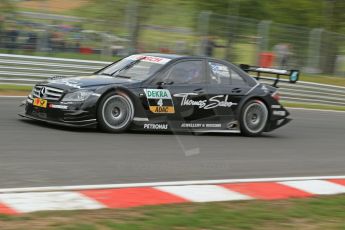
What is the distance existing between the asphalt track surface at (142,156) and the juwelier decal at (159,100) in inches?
16.7

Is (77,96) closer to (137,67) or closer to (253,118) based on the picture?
(137,67)

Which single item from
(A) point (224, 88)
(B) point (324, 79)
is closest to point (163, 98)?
(A) point (224, 88)

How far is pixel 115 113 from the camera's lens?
9.96 metres

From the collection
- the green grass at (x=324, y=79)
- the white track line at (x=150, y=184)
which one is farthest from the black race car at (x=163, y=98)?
Result: the green grass at (x=324, y=79)

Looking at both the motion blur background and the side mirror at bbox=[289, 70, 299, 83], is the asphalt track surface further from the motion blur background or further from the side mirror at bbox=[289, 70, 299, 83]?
the motion blur background

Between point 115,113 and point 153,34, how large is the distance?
11419 mm

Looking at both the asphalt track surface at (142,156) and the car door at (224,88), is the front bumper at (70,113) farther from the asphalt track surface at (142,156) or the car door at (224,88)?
the car door at (224,88)

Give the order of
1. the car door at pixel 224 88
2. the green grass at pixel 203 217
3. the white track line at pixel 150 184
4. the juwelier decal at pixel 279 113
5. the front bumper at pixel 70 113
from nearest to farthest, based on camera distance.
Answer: the green grass at pixel 203 217
the white track line at pixel 150 184
the front bumper at pixel 70 113
the car door at pixel 224 88
the juwelier decal at pixel 279 113

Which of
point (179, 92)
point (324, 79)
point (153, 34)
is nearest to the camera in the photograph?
point (179, 92)

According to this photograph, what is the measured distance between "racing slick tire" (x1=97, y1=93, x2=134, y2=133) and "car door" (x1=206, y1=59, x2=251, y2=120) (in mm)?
1573

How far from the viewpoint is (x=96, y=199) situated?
574cm

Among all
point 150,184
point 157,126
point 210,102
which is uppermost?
point 210,102

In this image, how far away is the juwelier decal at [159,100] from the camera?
403 inches

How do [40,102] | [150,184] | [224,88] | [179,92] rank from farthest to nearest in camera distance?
[224,88], [179,92], [40,102], [150,184]
